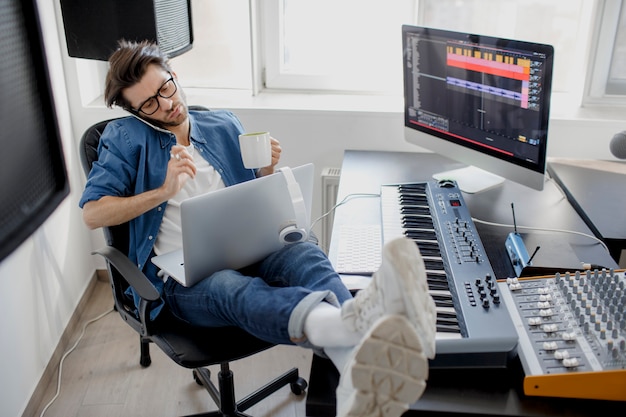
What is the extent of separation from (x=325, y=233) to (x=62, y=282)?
111 cm

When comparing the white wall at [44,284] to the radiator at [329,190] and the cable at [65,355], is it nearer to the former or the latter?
the cable at [65,355]

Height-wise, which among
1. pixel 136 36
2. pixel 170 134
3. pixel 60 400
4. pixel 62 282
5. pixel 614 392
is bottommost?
pixel 60 400

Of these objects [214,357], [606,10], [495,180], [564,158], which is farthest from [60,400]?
[606,10]

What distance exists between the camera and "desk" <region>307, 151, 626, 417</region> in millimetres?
1084

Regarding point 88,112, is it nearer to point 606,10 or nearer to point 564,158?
point 564,158

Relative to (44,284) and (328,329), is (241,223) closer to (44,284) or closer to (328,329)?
(328,329)

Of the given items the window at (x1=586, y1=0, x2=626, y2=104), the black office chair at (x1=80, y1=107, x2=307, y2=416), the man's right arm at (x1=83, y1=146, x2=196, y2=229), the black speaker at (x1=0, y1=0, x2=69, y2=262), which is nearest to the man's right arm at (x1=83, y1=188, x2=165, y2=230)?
the man's right arm at (x1=83, y1=146, x2=196, y2=229)

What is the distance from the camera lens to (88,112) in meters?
2.57

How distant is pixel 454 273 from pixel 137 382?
1.41 metres

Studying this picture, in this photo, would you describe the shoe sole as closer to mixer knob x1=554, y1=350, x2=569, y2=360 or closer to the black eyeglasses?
mixer knob x1=554, y1=350, x2=569, y2=360

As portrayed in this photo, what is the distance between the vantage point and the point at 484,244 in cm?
168

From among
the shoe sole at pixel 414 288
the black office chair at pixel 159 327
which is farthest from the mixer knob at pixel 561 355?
the black office chair at pixel 159 327

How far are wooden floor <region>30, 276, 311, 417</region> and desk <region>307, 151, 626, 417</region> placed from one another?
787 mm

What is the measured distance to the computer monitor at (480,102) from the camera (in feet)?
5.76
